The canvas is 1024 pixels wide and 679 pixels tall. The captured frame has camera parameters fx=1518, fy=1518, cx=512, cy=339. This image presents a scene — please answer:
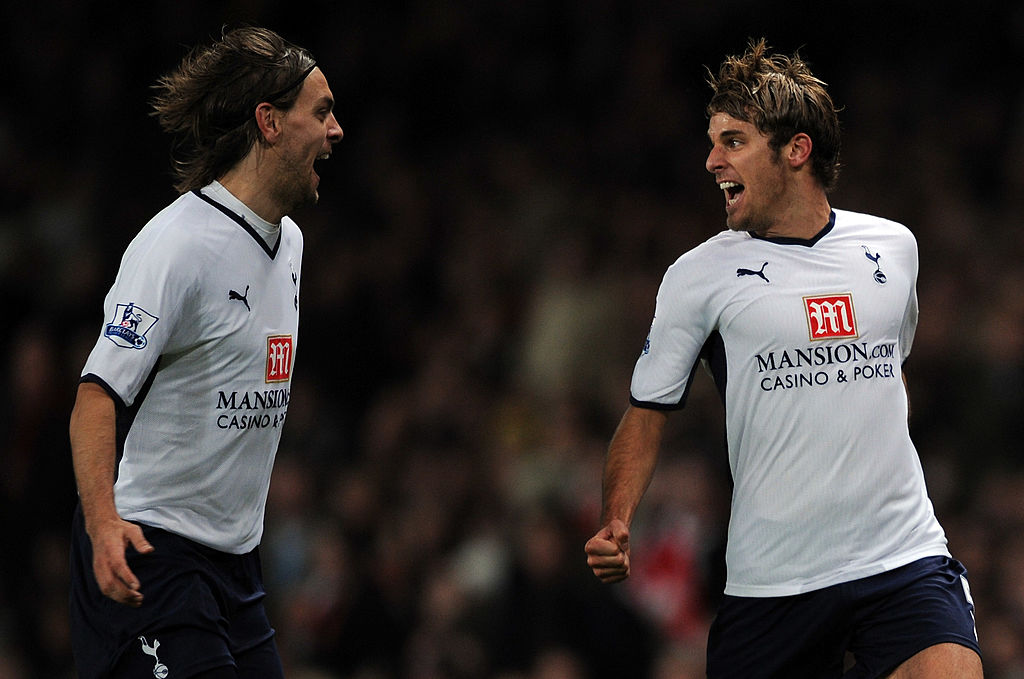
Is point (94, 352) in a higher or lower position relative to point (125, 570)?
higher

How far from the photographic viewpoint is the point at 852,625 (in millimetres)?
4637

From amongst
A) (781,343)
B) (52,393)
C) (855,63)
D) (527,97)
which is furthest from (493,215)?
(781,343)

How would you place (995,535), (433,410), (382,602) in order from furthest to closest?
(433,410) < (382,602) < (995,535)

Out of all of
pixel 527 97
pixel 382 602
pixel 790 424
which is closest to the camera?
pixel 790 424

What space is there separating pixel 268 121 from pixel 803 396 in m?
1.84

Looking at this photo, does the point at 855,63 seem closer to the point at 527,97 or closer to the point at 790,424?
the point at 527,97

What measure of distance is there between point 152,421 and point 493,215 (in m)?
7.40

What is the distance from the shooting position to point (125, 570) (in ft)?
12.7

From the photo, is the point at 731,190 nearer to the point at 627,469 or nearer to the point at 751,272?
the point at 751,272

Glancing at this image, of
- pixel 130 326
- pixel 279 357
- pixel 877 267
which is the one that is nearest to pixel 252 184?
pixel 279 357

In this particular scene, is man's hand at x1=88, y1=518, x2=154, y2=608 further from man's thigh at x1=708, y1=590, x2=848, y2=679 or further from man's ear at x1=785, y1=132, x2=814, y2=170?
man's ear at x1=785, y1=132, x2=814, y2=170

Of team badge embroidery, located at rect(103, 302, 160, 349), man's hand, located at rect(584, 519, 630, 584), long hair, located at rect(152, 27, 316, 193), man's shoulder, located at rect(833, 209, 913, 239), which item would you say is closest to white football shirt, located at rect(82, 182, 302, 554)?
team badge embroidery, located at rect(103, 302, 160, 349)

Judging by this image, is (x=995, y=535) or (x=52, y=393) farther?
(x=52, y=393)

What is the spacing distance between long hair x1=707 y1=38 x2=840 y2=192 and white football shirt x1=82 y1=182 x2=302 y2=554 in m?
1.59
